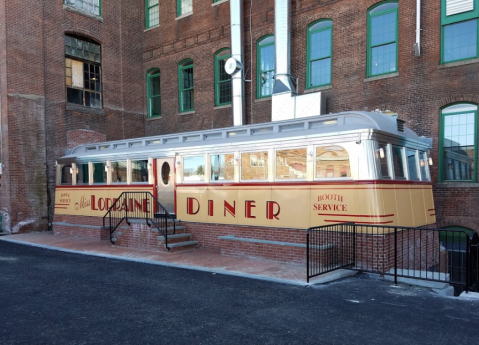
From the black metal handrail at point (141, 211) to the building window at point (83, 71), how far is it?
6860 millimetres

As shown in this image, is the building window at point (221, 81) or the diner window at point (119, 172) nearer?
the diner window at point (119, 172)

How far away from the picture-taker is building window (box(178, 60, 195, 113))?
18.6 m

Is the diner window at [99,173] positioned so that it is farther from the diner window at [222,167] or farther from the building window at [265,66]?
the building window at [265,66]

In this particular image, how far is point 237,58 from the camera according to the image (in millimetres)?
15664

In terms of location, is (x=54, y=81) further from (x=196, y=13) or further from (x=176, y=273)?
(x=176, y=273)

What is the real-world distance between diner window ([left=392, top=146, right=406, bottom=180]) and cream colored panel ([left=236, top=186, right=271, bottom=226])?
3033mm

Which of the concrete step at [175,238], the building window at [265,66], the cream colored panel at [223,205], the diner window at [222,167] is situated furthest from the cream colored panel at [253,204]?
the building window at [265,66]

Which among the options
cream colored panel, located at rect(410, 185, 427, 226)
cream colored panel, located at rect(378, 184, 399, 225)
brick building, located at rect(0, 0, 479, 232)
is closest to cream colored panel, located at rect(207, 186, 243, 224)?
cream colored panel, located at rect(378, 184, 399, 225)

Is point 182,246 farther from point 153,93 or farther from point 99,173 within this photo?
point 153,93

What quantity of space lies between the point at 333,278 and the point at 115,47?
1590 centimetres

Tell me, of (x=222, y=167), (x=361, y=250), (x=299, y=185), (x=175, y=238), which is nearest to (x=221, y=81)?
(x=222, y=167)

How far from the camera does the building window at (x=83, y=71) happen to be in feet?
58.1

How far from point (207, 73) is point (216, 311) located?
13.3m

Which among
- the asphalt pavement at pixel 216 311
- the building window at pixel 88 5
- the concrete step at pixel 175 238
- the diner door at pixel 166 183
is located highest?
the building window at pixel 88 5
